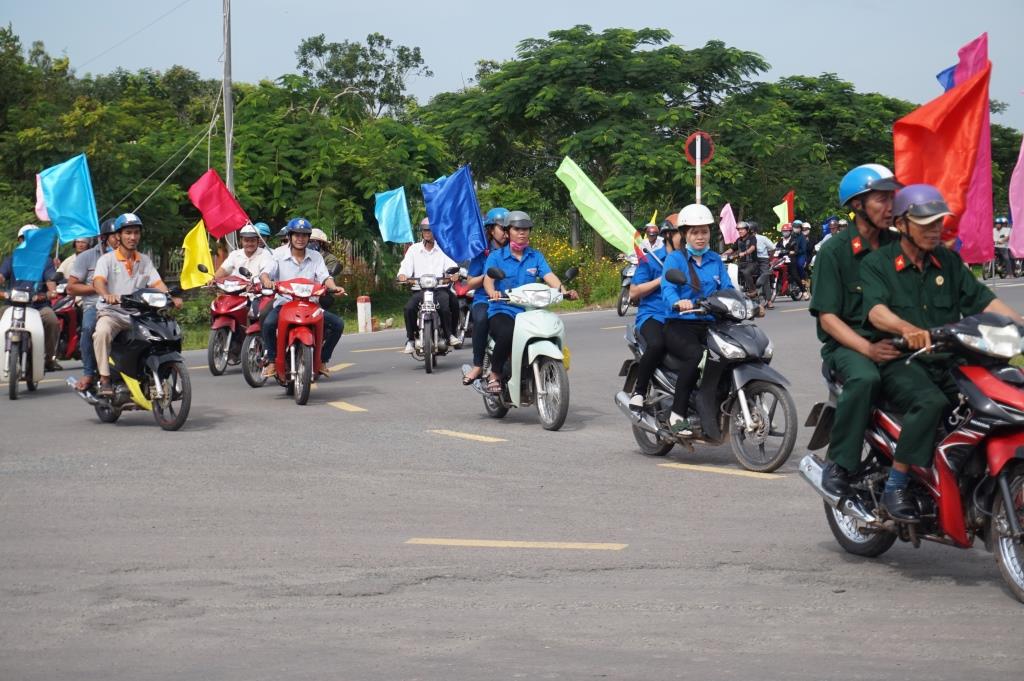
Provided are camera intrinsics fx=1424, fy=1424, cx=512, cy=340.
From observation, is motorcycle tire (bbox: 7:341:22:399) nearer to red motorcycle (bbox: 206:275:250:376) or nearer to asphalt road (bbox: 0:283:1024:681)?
red motorcycle (bbox: 206:275:250:376)

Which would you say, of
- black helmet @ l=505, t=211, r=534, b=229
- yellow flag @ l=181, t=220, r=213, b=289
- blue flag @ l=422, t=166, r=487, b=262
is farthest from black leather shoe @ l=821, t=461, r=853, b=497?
yellow flag @ l=181, t=220, r=213, b=289

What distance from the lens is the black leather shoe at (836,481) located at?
6680mm

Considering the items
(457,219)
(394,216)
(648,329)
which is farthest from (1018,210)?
(394,216)

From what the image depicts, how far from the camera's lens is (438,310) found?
17625 mm

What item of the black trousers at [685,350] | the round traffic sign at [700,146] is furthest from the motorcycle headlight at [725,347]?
the round traffic sign at [700,146]

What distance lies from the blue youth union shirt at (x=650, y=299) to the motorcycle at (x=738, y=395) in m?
0.38

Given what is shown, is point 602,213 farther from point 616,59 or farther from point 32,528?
point 616,59

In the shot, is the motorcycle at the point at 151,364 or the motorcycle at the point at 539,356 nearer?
the motorcycle at the point at 539,356

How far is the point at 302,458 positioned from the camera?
1070 centimetres

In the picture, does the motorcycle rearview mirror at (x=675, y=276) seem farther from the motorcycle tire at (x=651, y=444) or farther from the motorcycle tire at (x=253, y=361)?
the motorcycle tire at (x=253, y=361)

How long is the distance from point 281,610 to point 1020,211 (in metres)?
9.66

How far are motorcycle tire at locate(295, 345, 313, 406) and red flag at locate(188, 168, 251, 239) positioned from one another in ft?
18.6

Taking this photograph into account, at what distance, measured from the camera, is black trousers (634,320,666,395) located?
1026 cm

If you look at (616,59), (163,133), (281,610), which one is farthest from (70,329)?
(616,59)
